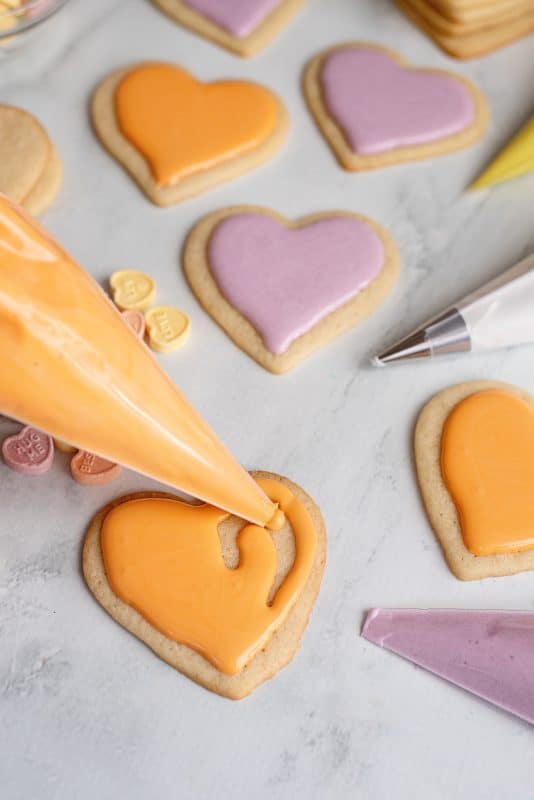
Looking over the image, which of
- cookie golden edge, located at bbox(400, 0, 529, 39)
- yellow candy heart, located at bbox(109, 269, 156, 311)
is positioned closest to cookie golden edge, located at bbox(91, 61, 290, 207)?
yellow candy heart, located at bbox(109, 269, 156, 311)

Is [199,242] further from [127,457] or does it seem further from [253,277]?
[127,457]

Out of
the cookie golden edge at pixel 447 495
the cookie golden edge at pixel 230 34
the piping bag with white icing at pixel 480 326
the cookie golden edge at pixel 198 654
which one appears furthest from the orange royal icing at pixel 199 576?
the cookie golden edge at pixel 230 34

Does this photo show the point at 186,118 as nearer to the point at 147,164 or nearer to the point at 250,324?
the point at 147,164

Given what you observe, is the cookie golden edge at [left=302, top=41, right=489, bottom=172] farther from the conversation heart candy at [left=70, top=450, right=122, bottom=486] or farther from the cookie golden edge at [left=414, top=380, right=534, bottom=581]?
the conversation heart candy at [left=70, top=450, right=122, bottom=486]

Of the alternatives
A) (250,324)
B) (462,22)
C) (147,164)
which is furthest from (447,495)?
→ (462,22)

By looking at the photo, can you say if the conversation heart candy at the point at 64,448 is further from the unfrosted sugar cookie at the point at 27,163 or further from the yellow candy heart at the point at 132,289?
the unfrosted sugar cookie at the point at 27,163

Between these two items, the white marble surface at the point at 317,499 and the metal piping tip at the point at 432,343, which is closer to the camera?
the white marble surface at the point at 317,499
